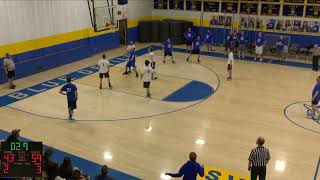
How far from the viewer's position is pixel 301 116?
13.1 metres

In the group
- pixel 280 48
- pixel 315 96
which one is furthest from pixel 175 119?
pixel 280 48

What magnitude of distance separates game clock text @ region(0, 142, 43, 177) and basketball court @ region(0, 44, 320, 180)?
3459mm

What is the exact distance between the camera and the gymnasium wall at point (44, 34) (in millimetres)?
16203

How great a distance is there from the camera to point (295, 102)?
14484 mm

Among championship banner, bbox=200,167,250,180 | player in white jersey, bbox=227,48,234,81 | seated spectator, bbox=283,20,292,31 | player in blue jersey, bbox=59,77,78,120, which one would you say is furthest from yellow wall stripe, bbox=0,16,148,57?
championship banner, bbox=200,167,250,180

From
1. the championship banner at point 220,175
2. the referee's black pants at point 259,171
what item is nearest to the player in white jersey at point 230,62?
the championship banner at point 220,175

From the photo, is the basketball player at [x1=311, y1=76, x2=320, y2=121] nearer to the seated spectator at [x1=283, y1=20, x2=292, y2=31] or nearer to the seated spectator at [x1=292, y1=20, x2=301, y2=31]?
the seated spectator at [x1=292, y1=20, x2=301, y2=31]

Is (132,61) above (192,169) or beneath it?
above

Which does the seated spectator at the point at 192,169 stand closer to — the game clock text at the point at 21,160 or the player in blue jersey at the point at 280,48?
the game clock text at the point at 21,160

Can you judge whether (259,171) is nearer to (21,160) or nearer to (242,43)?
(21,160)

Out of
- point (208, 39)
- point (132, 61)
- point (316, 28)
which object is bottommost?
point (132, 61)

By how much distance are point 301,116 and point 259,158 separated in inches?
242

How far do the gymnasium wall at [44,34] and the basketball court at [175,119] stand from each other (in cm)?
85

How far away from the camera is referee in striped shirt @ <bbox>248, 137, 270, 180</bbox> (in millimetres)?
7754
